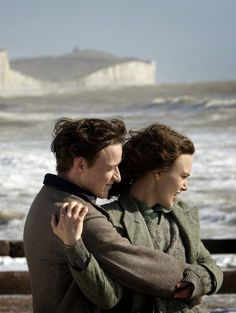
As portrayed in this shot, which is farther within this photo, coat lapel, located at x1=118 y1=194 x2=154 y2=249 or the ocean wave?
the ocean wave

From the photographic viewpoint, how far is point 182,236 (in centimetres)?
247

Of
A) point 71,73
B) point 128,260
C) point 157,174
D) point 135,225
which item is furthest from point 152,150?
point 71,73

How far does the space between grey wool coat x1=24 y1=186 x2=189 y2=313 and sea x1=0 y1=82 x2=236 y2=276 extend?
455 millimetres

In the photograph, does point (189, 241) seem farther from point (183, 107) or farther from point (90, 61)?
point (90, 61)

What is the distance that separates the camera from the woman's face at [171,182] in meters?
2.46

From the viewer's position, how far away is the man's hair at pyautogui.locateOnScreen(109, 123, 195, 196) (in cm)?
245

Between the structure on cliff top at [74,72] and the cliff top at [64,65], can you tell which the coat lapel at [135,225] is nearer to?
the structure on cliff top at [74,72]

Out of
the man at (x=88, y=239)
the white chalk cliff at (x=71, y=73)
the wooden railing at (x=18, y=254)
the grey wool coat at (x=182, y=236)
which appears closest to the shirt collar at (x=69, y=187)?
the man at (x=88, y=239)

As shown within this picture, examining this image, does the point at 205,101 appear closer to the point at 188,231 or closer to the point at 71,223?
the point at 188,231

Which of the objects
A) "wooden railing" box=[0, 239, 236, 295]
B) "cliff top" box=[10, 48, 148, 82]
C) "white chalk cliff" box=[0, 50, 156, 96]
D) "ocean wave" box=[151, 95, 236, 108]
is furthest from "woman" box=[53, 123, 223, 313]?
"cliff top" box=[10, 48, 148, 82]

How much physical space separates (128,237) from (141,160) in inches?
8.3

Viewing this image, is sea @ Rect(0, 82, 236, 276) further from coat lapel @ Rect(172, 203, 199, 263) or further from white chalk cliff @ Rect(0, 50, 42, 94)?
white chalk cliff @ Rect(0, 50, 42, 94)

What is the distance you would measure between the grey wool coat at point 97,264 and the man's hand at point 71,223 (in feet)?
0.30

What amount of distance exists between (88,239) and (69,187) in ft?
0.43
